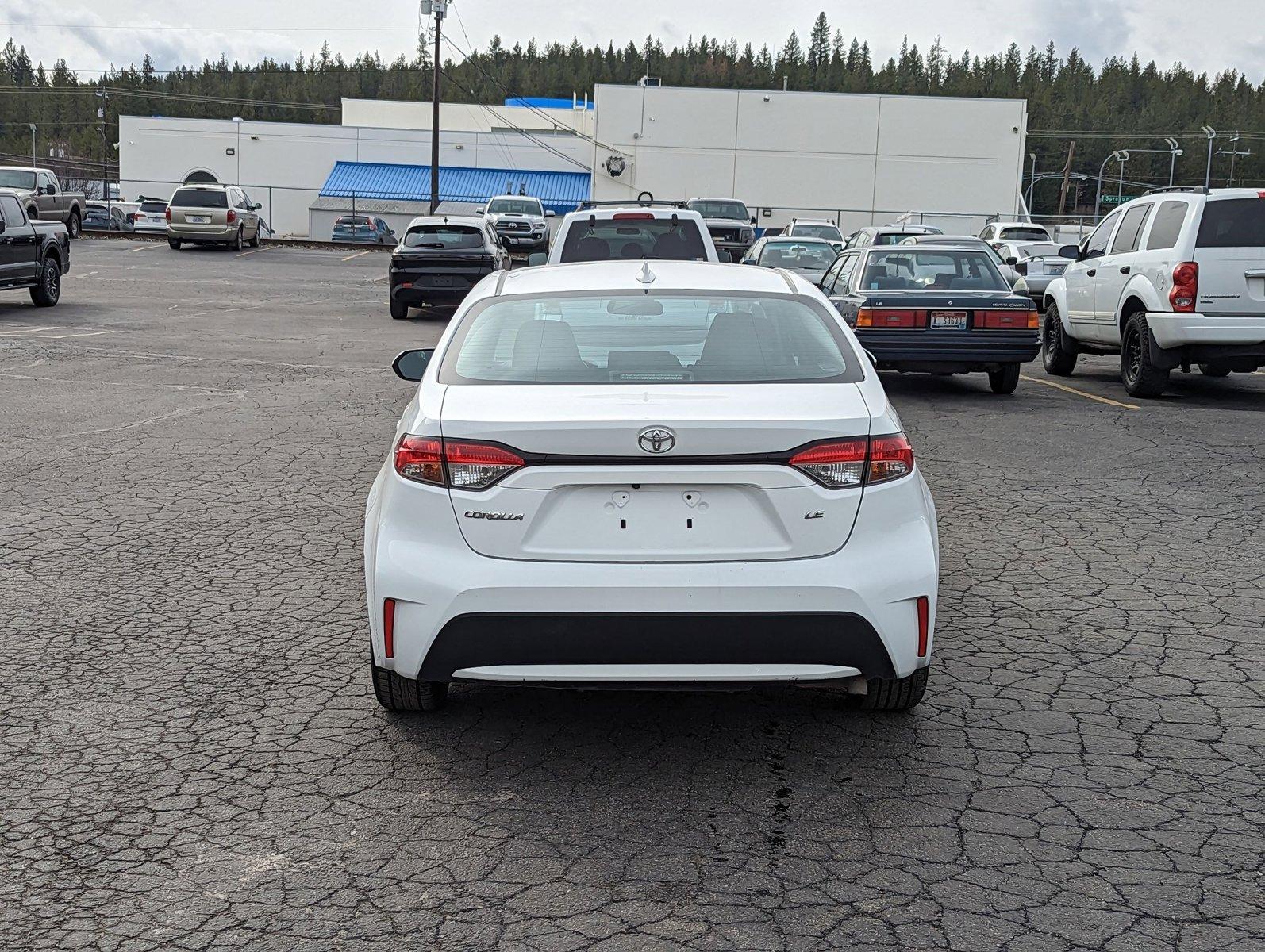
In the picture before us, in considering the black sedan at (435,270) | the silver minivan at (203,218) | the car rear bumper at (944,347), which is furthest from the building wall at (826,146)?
the car rear bumper at (944,347)

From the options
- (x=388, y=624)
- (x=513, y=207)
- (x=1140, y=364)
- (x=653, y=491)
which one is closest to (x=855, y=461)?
(x=653, y=491)

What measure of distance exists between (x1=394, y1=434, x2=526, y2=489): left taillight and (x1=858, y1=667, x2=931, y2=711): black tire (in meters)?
1.46

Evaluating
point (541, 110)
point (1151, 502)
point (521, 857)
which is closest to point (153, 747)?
point (521, 857)

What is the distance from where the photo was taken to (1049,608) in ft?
21.0

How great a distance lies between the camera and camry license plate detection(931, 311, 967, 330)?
44.0 feet

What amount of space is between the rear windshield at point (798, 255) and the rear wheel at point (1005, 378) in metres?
9.35

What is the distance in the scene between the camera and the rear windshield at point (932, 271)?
14.0 m

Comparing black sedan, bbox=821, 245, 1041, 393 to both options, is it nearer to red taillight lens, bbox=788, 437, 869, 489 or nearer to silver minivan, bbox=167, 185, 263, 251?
red taillight lens, bbox=788, 437, 869, 489

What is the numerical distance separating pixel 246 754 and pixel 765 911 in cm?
189

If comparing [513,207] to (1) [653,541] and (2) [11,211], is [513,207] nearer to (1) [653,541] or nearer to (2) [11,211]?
(2) [11,211]

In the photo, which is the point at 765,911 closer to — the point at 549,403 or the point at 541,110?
the point at 549,403

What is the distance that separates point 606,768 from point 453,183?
70.1 meters

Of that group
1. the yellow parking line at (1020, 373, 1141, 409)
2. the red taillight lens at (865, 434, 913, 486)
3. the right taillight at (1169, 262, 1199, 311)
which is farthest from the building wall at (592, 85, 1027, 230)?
the red taillight lens at (865, 434, 913, 486)

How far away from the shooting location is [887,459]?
4328 millimetres
